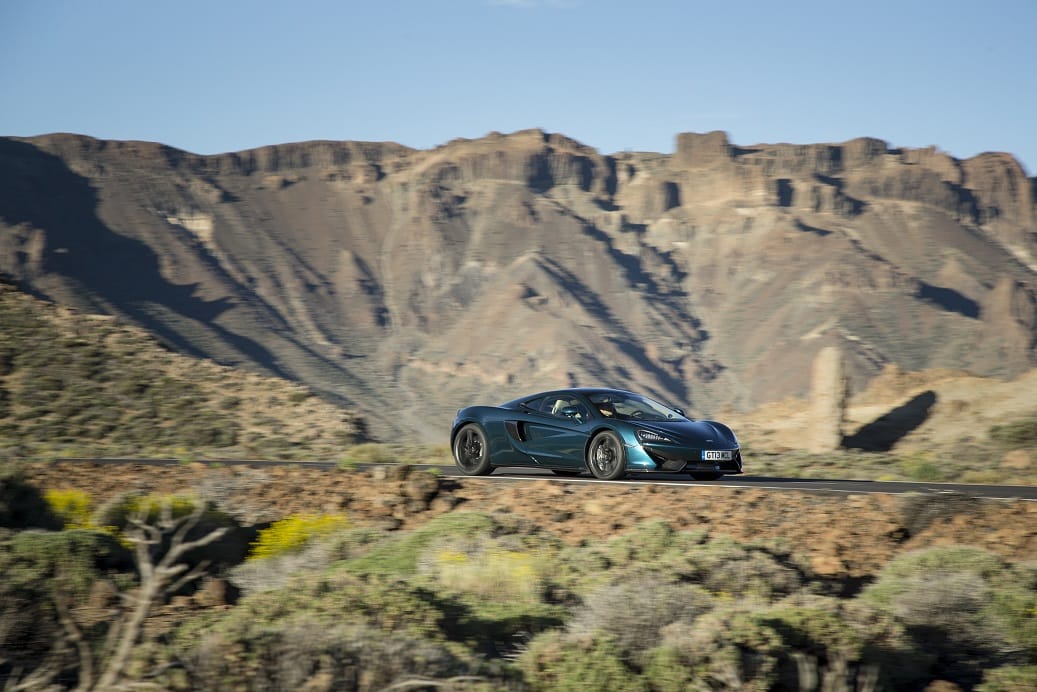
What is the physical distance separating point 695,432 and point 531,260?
336 feet

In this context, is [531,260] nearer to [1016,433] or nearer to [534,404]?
[1016,433]

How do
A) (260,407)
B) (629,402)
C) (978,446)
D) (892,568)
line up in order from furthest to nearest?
1. (260,407)
2. (978,446)
3. (629,402)
4. (892,568)

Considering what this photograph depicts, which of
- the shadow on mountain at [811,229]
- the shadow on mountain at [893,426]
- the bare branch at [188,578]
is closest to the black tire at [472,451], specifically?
the bare branch at [188,578]

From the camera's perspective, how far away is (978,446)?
31.8m

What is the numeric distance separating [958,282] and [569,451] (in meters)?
109

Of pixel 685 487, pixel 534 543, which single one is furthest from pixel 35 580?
pixel 685 487

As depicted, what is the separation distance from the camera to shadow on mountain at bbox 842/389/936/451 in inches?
1400

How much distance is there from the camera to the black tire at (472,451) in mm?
15258

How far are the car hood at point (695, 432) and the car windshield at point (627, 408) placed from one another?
0.27 m

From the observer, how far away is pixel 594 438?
1409 centimetres

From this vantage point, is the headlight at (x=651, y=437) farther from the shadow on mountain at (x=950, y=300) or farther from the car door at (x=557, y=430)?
the shadow on mountain at (x=950, y=300)

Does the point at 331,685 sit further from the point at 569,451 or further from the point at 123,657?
the point at 569,451

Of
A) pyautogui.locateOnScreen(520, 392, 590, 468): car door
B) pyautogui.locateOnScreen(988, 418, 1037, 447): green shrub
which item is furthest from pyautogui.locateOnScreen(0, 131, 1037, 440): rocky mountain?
pyautogui.locateOnScreen(520, 392, 590, 468): car door

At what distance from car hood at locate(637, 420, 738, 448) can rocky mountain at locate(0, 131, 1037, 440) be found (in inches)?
2826
